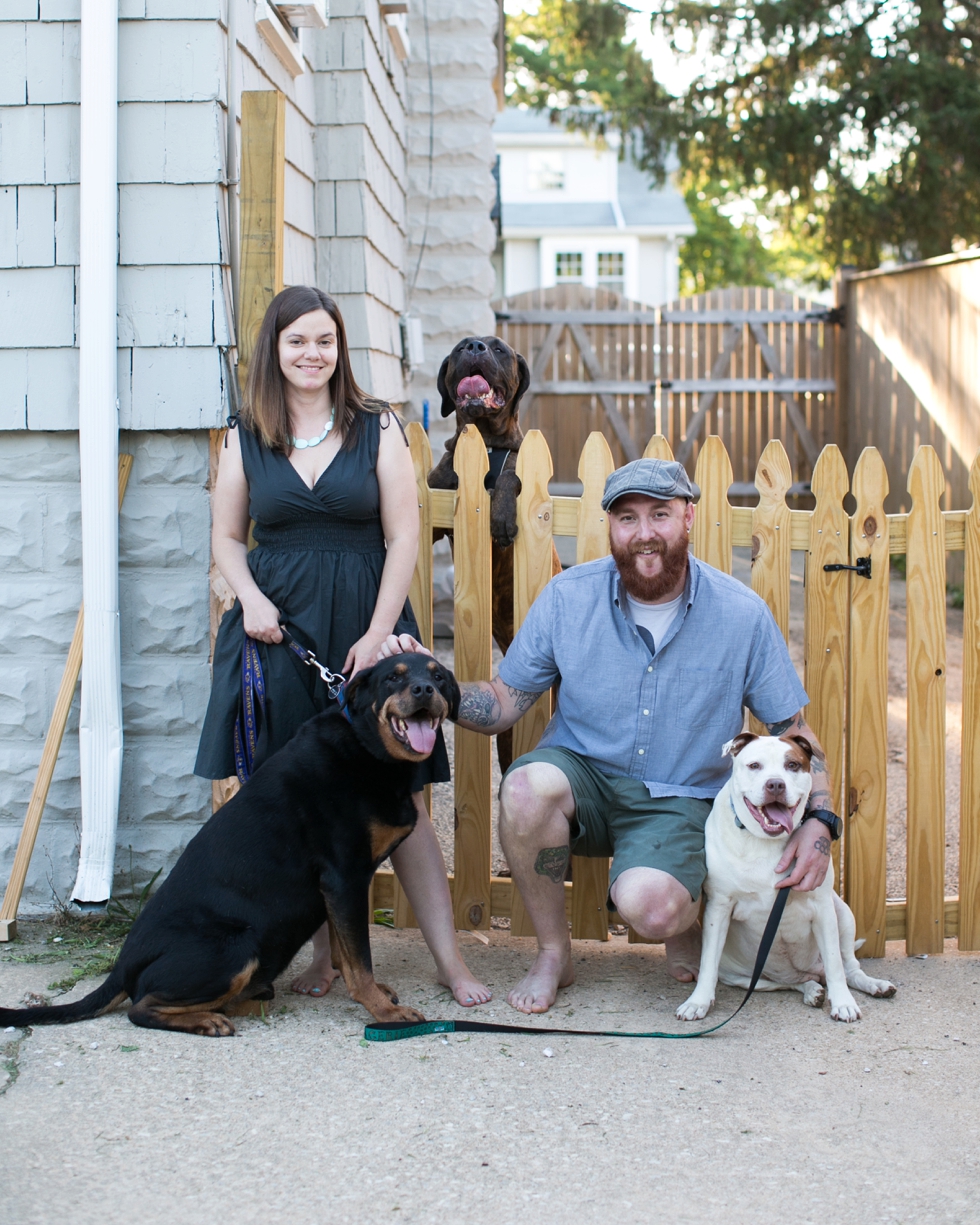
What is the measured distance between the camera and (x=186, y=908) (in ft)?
10.4

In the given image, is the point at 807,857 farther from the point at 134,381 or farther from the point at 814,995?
the point at 134,381

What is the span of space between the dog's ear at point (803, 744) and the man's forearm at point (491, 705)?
783 mm

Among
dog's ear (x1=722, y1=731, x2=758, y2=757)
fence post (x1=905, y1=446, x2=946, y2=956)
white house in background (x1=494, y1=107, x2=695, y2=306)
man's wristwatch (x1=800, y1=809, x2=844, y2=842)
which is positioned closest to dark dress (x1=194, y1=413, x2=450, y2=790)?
dog's ear (x1=722, y1=731, x2=758, y2=757)

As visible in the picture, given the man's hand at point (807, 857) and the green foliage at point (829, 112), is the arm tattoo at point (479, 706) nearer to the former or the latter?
the man's hand at point (807, 857)

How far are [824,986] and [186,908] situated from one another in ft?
5.92

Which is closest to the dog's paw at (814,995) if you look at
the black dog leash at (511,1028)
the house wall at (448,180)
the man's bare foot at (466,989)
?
the black dog leash at (511,1028)

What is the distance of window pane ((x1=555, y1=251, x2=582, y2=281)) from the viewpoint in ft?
98.4

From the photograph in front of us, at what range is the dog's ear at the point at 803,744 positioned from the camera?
3.24 meters

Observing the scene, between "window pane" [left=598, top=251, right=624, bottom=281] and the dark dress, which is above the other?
"window pane" [left=598, top=251, right=624, bottom=281]

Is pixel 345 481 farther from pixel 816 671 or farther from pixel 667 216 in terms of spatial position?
pixel 667 216

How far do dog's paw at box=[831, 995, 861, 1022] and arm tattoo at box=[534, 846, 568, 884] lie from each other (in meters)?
0.82

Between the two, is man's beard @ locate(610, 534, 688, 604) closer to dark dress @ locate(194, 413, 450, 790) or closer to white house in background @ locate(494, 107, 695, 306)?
dark dress @ locate(194, 413, 450, 790)

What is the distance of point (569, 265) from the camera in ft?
Result: 98.8

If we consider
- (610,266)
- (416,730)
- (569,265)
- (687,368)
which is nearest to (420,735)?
(416,730)
